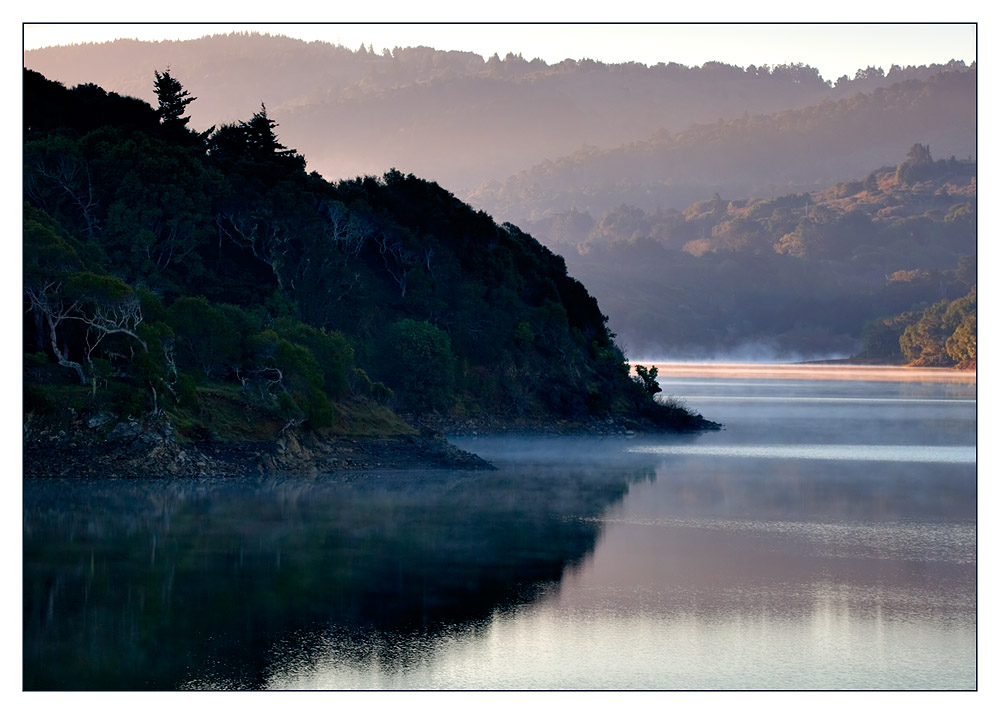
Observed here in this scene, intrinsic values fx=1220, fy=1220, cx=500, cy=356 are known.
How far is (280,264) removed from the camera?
57.8 metres

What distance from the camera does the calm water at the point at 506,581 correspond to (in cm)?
1684

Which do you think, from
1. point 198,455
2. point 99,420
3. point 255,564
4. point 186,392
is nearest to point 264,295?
point 186,392

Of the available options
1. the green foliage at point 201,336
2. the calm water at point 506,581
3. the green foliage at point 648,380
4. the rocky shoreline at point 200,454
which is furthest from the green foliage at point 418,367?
the green foliage at point 201,336

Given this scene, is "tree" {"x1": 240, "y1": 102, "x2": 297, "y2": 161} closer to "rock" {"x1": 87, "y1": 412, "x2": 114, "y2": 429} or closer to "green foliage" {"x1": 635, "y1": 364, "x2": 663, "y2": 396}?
"green foliage" {"x1": 635, "y1": 364, "x2": 663, "y2": 396}

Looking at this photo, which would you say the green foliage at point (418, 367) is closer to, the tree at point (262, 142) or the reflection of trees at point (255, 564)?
the tree at point (262, 142)

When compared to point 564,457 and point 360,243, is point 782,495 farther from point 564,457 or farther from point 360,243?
point 360,243

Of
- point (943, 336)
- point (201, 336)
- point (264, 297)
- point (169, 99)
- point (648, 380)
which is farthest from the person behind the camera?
point (943, 336)

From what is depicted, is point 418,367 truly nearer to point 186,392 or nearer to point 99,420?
point 186,392

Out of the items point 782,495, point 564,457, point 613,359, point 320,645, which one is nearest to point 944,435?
point 613,359

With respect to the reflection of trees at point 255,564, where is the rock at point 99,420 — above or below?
above

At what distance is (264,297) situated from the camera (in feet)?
182

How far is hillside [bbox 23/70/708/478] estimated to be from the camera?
3912cm

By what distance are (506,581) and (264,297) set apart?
34.9 m

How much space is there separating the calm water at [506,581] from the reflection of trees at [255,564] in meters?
0.08
